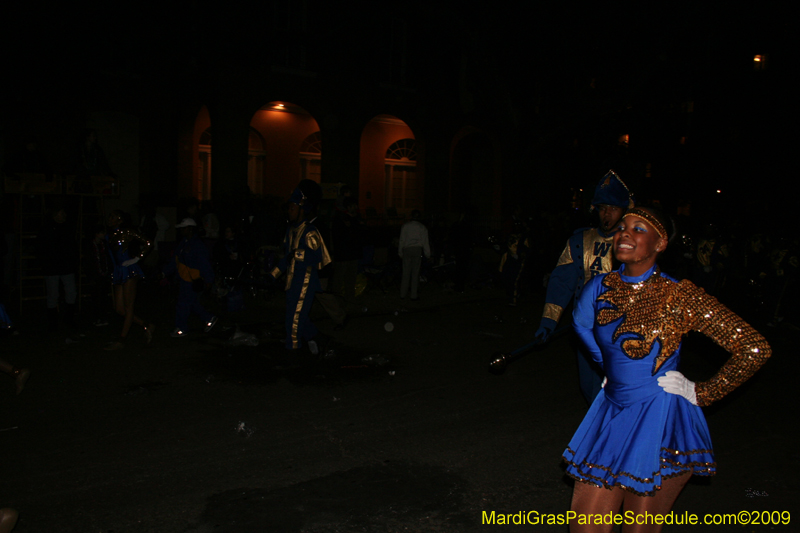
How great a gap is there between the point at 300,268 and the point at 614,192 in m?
4.24

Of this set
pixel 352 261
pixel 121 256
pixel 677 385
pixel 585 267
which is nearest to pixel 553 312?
pixel 585 267

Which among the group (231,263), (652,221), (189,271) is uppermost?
(652,221)

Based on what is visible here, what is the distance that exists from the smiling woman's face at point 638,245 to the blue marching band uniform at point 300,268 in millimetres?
5214

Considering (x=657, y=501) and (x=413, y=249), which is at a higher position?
→ (x=413, y=249)

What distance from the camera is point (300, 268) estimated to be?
7.72 meters

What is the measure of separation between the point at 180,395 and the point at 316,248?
2.40 metres

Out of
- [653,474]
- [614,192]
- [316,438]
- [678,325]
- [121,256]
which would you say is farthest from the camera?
[121,256]

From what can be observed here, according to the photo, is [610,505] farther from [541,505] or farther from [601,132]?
[601,132]

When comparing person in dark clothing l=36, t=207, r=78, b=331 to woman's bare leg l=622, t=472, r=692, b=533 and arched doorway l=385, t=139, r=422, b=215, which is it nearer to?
woman's bare leg l=622, t=472, r=692, b=533

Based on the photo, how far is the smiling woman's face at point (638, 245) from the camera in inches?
116

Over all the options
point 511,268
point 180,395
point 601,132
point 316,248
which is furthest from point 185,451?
point 601,132

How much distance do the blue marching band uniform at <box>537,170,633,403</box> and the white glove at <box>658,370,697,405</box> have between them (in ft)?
5.42

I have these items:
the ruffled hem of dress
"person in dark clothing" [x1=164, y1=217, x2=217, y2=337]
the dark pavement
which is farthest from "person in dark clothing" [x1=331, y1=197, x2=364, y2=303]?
the ruffled hem of dress

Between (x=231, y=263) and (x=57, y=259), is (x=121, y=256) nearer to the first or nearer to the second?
(x=57, y=259)
